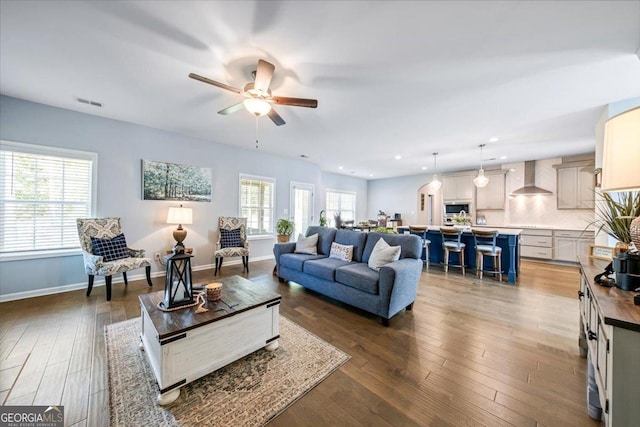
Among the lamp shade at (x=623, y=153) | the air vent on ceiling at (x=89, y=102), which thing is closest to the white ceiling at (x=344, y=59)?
the air vent on ceiling at (x=89, y=102)

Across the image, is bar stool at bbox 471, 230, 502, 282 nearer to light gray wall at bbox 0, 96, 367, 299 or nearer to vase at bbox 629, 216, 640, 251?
vase at bbox 629, 216, 640, 251

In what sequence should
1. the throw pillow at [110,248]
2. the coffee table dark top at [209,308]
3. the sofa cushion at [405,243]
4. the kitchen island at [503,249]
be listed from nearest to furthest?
the coffee table dark top at [209,308] < the sofa cushion at [405,243] < the throw pillow at [110,248] < the kitchen island at [503,249]

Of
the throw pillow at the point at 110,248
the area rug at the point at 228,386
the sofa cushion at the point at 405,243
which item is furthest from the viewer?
the throw pillow at the point at 110,248

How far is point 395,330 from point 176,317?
2034mm

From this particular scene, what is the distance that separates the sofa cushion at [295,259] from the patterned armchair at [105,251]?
6.71 feet

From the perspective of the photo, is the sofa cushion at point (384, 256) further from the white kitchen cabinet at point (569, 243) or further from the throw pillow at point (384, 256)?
the white kitchen cabinet at point (569, 243)

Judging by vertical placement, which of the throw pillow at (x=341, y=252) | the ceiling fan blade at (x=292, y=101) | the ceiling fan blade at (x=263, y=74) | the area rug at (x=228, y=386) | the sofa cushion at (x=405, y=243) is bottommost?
the area rug at (x=228, y=386)

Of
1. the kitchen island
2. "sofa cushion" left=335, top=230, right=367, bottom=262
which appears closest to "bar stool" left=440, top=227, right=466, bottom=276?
the kitchen island

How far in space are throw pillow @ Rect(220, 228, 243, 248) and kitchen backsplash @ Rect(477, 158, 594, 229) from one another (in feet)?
23.3

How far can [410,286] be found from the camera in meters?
2.77

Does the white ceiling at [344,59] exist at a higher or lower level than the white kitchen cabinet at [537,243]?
higher

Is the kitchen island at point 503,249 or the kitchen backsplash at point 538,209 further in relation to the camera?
the kitchen backsplash at point 538,209

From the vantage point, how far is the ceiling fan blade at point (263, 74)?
2.07 m

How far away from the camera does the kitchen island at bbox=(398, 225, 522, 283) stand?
14.0ft
